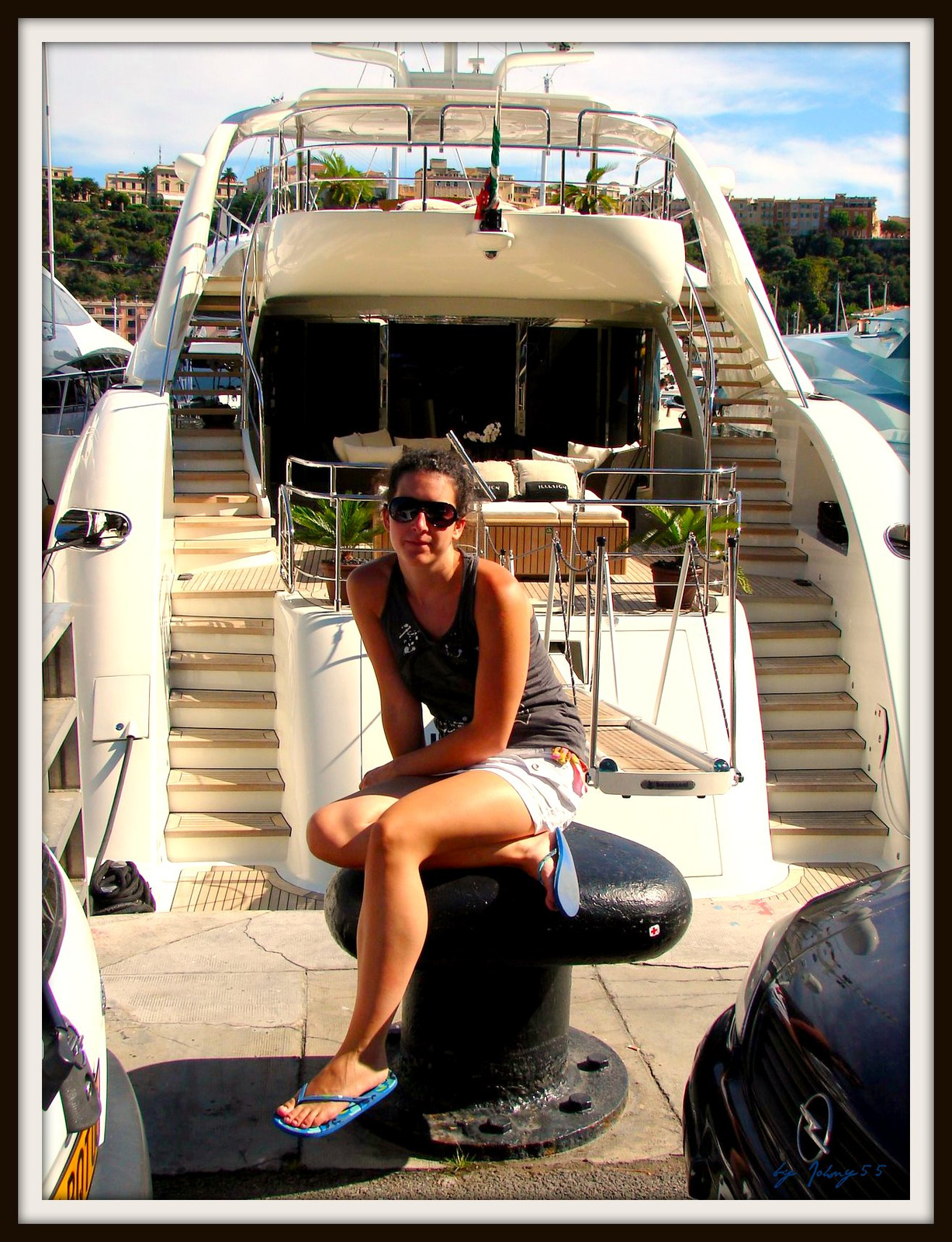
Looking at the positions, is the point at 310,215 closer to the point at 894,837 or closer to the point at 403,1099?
the point at 894,837

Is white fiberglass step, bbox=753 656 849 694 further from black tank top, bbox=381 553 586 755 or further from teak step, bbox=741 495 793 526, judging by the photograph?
black tank top, bbox=381 553 586 755

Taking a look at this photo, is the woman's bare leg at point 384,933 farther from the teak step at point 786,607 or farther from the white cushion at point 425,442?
the white cushion at point 425,442

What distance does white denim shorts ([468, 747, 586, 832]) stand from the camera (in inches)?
112

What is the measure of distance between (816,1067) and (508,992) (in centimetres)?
106

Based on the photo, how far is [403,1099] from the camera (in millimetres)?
3123

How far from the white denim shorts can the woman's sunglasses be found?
1.90ft

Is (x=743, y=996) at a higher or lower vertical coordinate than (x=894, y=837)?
higher

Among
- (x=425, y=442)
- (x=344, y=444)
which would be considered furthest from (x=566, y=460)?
(x=344, y=444)

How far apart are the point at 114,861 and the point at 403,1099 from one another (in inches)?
141

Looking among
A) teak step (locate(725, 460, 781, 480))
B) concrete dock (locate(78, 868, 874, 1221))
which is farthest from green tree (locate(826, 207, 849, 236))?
concrete dock (locate(78, 868, 874, 1221))

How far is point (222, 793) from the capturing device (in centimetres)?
690

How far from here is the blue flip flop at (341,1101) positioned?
2.54 meters

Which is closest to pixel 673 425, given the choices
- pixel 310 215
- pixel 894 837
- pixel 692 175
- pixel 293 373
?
pixel 692 175

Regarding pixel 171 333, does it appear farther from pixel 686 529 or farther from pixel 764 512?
pixel 764 512
